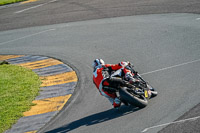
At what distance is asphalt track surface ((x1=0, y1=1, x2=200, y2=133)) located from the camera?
9891 mm

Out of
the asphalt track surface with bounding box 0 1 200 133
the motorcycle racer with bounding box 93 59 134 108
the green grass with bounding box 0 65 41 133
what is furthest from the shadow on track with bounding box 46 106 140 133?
the green grass with bounding box 0 65 41 133

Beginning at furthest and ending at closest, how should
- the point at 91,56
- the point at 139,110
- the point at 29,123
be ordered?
the point at 91,56 < the point at 29,123 < the point at 139,110

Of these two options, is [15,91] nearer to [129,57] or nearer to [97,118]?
[97,118]

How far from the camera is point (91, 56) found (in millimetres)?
16750

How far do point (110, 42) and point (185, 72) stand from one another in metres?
6.08

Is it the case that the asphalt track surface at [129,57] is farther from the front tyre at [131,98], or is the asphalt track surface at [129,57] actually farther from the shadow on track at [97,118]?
the front tyre at [131,98]

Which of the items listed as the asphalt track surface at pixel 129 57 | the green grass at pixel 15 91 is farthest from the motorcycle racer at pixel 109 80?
the green grass at pixel 15 91

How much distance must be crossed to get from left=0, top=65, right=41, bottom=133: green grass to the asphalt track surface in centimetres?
145

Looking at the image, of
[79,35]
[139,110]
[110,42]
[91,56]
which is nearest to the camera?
[139,110]

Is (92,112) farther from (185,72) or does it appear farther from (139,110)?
(185,72)

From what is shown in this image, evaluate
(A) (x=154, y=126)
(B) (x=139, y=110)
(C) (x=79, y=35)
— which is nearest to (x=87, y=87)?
(B) (x=139, y=110)

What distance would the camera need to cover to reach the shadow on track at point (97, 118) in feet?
33.6

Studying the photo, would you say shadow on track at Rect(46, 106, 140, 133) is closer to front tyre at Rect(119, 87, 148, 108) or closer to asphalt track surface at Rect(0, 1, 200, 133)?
asphalt track surface at Rect(0, 1, 200, 133)

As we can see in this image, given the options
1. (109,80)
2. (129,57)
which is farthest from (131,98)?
(129,57)
